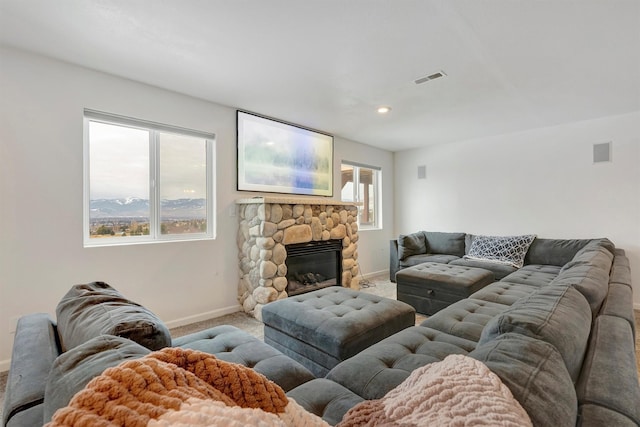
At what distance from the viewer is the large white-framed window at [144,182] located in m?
2.51

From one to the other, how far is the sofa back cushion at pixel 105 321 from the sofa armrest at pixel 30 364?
54 mm

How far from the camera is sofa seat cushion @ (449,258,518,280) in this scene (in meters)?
3.46

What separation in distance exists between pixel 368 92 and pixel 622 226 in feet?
11.3

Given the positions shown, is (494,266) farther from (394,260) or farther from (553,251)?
(394,260)

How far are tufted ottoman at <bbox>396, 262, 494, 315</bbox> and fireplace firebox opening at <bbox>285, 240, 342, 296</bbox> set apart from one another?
1015 mm

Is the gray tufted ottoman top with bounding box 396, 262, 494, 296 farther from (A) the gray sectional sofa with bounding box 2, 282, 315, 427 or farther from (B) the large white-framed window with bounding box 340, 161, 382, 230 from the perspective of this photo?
(A) the gray sectional sofa with bounding box 2, 282, 315, 427

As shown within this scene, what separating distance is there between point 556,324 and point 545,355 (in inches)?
7.1

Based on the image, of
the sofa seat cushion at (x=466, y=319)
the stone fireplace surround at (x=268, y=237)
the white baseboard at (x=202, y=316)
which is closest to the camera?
the sofa seat cushion at (x=466, y=319)

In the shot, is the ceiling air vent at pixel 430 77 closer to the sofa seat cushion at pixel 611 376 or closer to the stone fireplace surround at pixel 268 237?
the stone fireplace surround at pixel 268 237

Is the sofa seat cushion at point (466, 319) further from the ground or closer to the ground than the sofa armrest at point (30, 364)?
closer to the ground

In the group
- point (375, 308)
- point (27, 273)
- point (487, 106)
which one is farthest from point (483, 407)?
point (487, 106)

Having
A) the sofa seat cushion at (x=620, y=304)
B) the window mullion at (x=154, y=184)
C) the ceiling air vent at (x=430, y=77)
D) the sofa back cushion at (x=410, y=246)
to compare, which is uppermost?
the ceiling air vent at (x=430, y=77)

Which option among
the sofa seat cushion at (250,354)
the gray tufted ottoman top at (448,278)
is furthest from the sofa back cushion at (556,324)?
the gray tufted ottoman top at (448,278)

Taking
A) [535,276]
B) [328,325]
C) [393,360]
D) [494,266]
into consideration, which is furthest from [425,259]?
[393,360]
